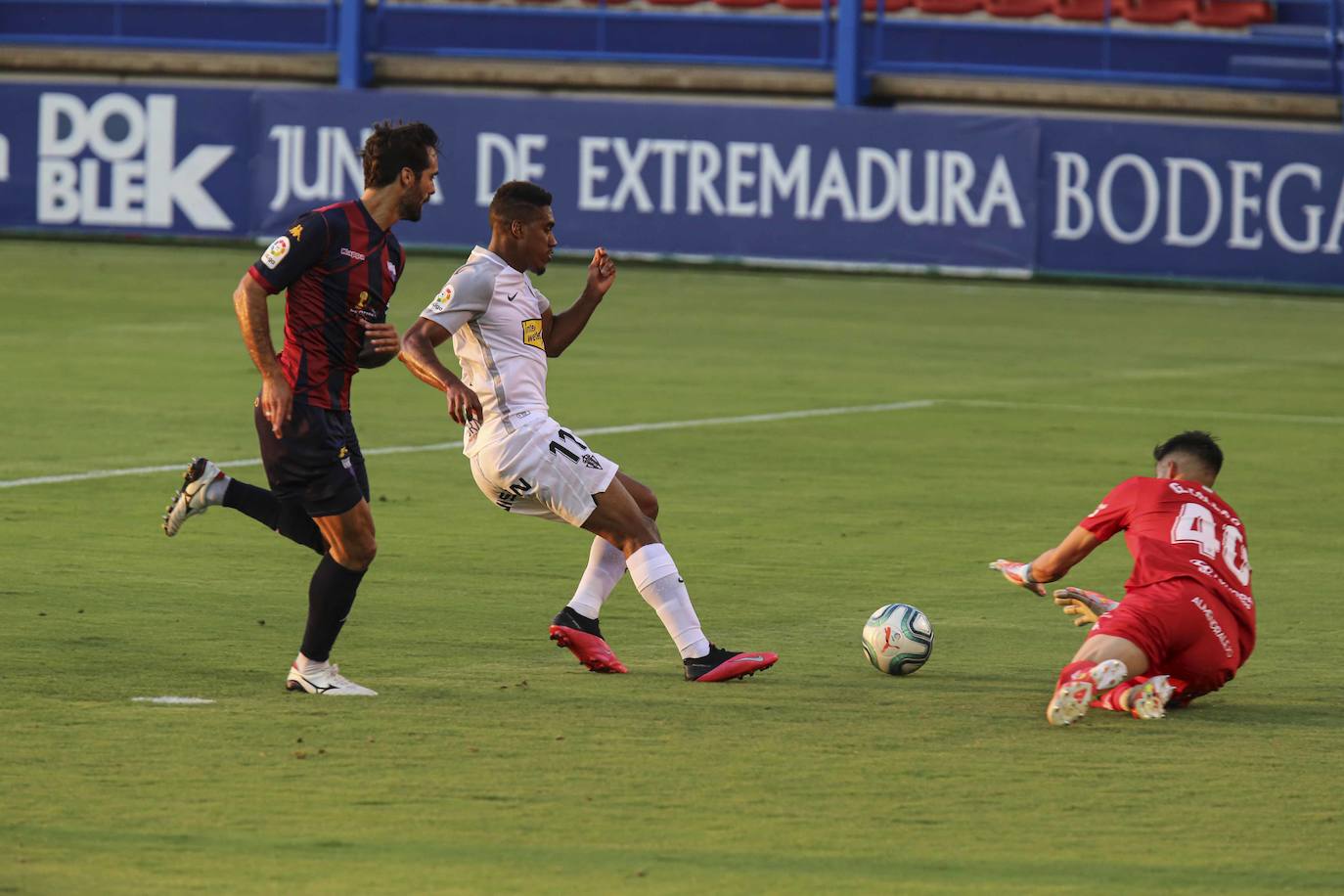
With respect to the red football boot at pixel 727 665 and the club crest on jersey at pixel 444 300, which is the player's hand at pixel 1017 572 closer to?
the red football boot at pixel 727 665

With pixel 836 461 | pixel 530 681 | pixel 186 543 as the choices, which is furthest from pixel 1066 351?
pixel 530 681

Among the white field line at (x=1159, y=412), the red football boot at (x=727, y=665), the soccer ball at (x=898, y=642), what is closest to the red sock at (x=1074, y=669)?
the soccer ball at (x=898, y=642)

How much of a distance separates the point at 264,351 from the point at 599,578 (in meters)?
1.68

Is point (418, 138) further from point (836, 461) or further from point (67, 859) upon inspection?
point (836, 461)

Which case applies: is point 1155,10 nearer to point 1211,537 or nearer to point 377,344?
point 1211,537

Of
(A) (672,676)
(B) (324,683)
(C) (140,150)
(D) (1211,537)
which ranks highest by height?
(D) (1211,537)

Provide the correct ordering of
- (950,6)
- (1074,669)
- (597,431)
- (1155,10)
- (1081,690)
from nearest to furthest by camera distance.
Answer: (1081,690), (1074,669), (597,431), (950,6), (1155,10)

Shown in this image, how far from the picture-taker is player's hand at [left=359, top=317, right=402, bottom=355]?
787 centimetres

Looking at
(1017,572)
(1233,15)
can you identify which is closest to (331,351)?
(1017,572)

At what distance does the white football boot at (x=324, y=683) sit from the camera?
25.5 feet

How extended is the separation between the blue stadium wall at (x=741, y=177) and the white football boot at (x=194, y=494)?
66.2 feet

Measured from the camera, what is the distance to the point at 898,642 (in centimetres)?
841

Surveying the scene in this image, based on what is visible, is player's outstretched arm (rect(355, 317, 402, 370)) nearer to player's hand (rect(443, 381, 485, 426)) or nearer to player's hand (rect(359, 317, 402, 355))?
player's hand (rect(359, 317, 402, 355))

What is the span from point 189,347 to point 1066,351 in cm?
781
